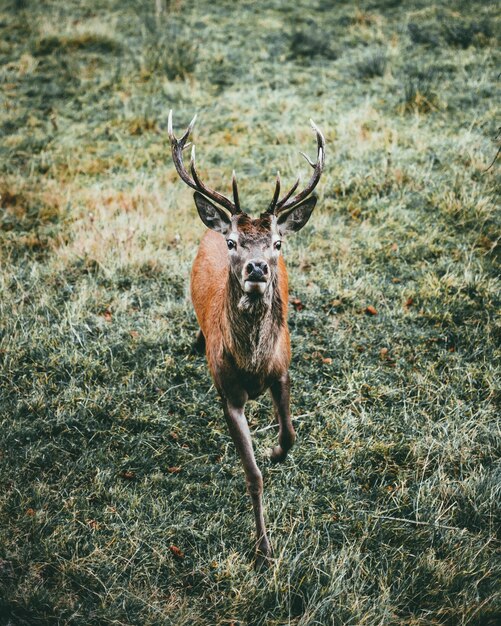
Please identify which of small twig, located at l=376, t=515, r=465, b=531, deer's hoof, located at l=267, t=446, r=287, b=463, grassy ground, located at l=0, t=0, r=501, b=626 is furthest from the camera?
deer's hoof, located at l=267, t=446, r=287, b=463

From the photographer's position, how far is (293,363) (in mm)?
4691

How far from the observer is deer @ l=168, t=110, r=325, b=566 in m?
3.14

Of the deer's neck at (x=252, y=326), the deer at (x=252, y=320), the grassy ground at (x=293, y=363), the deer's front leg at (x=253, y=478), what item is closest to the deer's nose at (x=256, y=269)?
the deer at (x=252, y=320)

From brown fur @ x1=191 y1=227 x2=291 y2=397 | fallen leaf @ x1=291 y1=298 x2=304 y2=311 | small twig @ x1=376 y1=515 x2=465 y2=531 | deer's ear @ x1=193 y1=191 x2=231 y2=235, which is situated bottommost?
small twig @ x1=376 y1=515 x2=465 y2=531

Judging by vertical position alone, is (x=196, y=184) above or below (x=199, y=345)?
above

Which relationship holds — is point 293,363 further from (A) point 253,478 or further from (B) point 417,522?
(B) point 417,522

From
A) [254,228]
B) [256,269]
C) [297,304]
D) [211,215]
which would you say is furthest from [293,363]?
[256,269]

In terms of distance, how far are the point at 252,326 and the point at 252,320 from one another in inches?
1.6

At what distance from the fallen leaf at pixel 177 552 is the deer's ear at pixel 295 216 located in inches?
84.0

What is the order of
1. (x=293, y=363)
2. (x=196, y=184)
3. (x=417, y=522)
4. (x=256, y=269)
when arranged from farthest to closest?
1. (x=293, y=363)
2. (x=196, y=184)
3. (x=417, y=522)
4. (x=256, y=269)

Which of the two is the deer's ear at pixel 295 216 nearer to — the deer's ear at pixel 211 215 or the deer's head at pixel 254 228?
the deer's head at pixel 254 228

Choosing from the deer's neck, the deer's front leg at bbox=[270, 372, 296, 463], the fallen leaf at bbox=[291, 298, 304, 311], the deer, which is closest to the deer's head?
the deer

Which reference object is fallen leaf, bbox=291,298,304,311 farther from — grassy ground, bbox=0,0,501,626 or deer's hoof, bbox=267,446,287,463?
deer's hoof, bbox=267,446,287,463

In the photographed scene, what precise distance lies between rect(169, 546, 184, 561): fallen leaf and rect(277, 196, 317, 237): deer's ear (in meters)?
2.13
